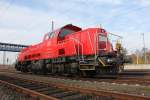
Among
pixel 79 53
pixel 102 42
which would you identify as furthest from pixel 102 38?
pixel 79 53

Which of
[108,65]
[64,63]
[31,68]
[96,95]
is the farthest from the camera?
[31,68]

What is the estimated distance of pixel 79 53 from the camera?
14.7m

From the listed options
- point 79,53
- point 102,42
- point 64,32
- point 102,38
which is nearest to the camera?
point 102,42

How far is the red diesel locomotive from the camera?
13203 millimetres

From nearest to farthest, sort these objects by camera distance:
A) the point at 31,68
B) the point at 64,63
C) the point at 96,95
→ the point at 96,95
the point at 64,63
the point at 31,68

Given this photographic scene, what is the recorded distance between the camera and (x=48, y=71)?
18578 millimetres

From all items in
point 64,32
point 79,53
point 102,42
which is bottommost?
point 79,53

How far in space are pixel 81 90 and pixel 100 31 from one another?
7.01 metres

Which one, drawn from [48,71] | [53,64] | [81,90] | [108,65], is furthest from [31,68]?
[81,90]

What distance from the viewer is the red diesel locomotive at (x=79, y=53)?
13203 mm

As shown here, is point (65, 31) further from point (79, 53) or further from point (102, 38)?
point (102, 38)

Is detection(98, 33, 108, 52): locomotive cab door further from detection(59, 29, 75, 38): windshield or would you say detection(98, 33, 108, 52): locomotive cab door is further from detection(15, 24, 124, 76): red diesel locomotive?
detection(59, 29, 75, 38): windshield

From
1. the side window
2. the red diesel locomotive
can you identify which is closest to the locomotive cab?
the red diesel locomotive

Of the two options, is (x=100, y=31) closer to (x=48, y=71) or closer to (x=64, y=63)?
(x=64, y=63)
